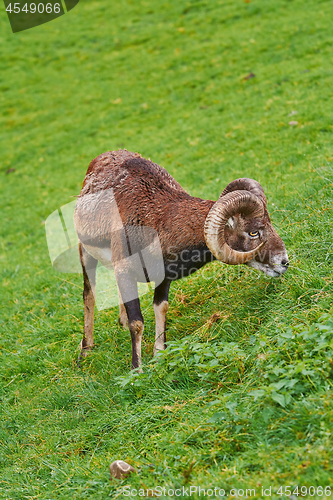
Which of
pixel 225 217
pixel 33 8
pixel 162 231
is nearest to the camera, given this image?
pixel 225 217

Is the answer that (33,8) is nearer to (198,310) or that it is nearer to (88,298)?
(88,298)

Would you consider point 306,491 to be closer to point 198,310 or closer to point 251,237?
point 251,237

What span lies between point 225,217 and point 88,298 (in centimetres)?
292

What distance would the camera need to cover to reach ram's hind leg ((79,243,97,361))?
7.18m

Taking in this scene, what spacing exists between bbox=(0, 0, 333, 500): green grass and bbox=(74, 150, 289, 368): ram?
505 millimetres

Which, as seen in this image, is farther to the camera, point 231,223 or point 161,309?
point 161,309

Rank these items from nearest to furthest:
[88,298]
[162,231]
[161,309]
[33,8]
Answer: [162,231], [161,309], [88,298], [33,8]

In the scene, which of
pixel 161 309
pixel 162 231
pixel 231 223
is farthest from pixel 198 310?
pixel 231 223

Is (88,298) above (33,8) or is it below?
below

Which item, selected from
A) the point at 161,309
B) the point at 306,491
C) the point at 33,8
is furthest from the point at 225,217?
the point at 33,8

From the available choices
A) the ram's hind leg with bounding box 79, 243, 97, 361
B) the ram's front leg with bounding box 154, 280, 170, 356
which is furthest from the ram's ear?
the ram's hind leg with bounding box 79, 243, 97, 361

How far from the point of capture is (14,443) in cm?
572

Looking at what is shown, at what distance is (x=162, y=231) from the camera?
593cm

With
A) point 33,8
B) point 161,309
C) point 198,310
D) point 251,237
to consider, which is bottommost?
point 198,310
